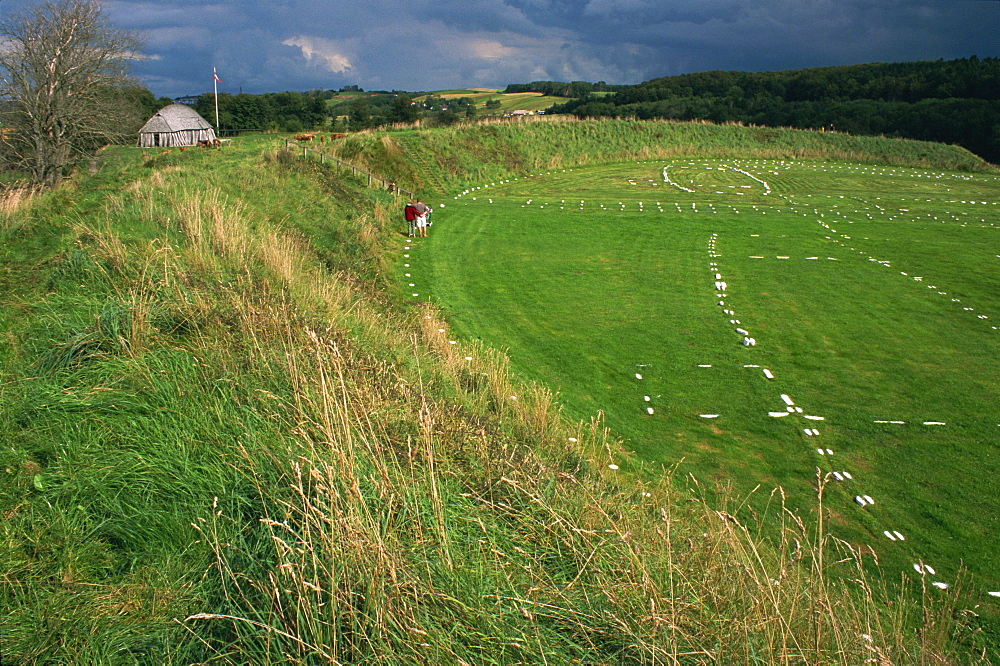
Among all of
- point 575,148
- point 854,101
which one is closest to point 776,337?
point 575,148

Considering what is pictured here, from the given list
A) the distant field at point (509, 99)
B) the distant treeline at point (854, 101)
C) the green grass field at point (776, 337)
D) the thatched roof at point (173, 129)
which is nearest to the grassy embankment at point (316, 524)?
the green grass field at point (776, 337)

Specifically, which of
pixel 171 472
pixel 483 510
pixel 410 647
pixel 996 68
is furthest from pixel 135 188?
pixel 996 68

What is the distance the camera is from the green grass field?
21.9 feet

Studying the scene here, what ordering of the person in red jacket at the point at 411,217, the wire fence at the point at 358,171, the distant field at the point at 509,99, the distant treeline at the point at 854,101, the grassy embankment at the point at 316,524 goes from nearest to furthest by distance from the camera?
the grassy embankment at the point at 316,524 < the person in red jacket at the point at 411,217 < the wire fence at the point at 358,171 < the distant treeline at the point at 854,101 < the distant field at the point at 509,99

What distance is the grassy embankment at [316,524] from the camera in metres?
2.72

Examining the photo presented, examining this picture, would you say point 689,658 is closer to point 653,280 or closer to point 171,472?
point 171,472

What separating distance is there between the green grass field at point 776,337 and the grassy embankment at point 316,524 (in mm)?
1212

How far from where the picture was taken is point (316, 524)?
294 centimetres

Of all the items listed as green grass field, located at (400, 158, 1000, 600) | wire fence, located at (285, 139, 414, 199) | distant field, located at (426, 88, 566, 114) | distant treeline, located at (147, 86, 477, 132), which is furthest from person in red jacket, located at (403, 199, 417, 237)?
distant field, located at (426, 88, 566, 114)

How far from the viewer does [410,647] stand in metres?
2.62

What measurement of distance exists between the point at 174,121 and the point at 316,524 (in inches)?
2059

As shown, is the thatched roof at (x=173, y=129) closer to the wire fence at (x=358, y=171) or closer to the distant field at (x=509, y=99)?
the wire fence at (x=358, y=171)

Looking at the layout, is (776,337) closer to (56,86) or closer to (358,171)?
(358,171)

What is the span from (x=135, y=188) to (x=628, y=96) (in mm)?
78603
